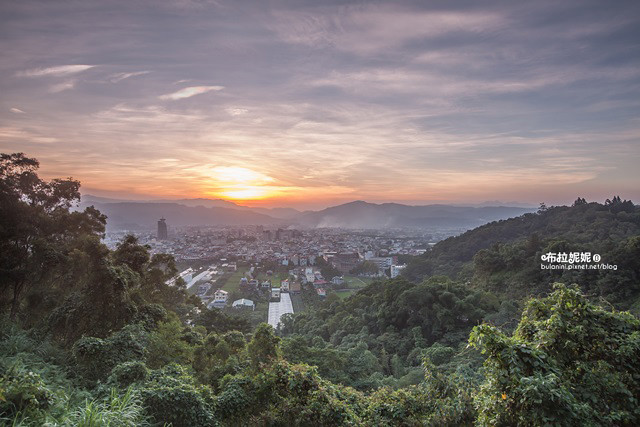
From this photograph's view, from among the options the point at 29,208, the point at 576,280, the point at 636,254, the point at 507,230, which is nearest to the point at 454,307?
the point at 576,280

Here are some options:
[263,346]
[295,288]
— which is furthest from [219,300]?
[263,346]

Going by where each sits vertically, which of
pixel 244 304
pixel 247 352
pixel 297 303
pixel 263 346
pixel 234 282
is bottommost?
pixel 297 303

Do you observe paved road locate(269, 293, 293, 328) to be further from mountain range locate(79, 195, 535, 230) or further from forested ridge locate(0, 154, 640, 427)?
mountain range locate(79, 195, 535, 230)

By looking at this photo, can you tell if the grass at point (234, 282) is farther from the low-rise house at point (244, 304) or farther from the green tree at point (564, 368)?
the green tree at point (564, 368)

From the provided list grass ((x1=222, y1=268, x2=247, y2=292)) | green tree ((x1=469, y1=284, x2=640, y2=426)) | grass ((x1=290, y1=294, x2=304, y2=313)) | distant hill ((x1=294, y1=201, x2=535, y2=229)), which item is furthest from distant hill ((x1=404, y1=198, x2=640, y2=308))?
distant hill ((x1=294, y1=201, x2=535, y2=229))

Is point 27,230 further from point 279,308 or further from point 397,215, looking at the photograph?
point 397,215

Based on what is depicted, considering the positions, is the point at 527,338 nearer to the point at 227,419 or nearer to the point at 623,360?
the point at 623,360

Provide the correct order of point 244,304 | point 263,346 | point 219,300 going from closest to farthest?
point 263,346 → point 219,300 → point 244,304
